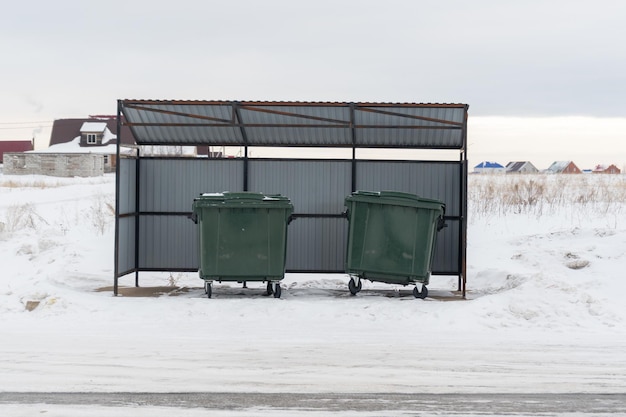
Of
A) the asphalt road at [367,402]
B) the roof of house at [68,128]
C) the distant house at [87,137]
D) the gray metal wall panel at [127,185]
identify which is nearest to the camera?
the asphalt road at [367,402]

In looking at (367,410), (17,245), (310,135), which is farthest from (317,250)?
(367,410)

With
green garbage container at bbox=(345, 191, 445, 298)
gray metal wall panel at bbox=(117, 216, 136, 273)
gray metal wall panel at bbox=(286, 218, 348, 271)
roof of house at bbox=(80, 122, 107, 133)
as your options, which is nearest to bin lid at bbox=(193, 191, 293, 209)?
green garbage container at bbox=(345, 191, 445, 298)

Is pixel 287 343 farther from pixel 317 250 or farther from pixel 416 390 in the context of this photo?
pixel 317 250

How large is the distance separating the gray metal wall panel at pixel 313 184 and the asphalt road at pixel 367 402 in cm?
707

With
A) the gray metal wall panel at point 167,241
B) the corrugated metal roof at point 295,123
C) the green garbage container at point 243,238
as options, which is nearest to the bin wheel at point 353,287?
the green garbage container at point 243,238

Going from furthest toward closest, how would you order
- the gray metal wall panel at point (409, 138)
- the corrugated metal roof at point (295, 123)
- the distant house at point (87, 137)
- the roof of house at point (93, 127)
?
the roof of house at point (93, 127)
the distant house at point (87, 137)
the gray metal wall panel at point (409, 138)
the corrugated metal roof at point (295, 123)

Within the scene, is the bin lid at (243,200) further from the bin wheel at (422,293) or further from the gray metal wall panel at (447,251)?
the gray metal wall panel at (447,251)

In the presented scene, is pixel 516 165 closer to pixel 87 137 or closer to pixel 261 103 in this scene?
pixel 87 137

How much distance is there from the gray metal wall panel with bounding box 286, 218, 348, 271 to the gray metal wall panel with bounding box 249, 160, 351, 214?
0.22m

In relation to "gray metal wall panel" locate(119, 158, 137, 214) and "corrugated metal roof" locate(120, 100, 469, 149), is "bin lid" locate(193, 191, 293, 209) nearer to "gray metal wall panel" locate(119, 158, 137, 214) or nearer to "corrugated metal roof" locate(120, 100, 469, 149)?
"corrugated metal roof" locate(120, 100, 469, 149)

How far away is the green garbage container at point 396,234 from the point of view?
1184 cm

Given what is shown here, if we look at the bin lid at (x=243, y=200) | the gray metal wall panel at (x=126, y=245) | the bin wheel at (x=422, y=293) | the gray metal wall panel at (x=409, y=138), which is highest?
the gray metal wall panel at (x=409, y=138)

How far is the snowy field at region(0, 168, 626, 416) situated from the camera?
710cm

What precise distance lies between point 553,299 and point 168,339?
16.2 ft
